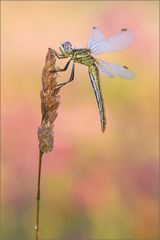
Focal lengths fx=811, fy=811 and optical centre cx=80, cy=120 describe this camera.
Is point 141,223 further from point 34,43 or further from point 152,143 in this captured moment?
point 34,43

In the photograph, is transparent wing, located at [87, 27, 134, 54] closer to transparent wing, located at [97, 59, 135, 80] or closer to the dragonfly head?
transparent wing, located at [97, 59, 135, 80]

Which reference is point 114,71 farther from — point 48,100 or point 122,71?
point 48,100

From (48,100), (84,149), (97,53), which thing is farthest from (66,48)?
(84,149)

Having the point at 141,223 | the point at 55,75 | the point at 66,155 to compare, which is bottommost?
the point at 141,223

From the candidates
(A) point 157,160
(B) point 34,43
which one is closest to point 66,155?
(A) point 157,160

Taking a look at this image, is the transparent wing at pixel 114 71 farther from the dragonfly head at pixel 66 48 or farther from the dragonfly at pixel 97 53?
the dragonfly head at pixel 66 48

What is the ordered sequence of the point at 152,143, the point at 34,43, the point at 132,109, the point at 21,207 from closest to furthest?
the point at 21,207 → the point at 152,143 → the point at 132,109 → the point at 34,43

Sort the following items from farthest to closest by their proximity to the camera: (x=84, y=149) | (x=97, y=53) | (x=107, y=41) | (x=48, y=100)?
1. (x=84, y=149)
2. (x=107, y=41)
3. (x=97, y=53)
4. (x=48, y=100)

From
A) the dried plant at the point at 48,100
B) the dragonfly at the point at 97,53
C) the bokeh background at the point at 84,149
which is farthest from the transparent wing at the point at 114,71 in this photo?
the bokeh background at the point at 84,149
